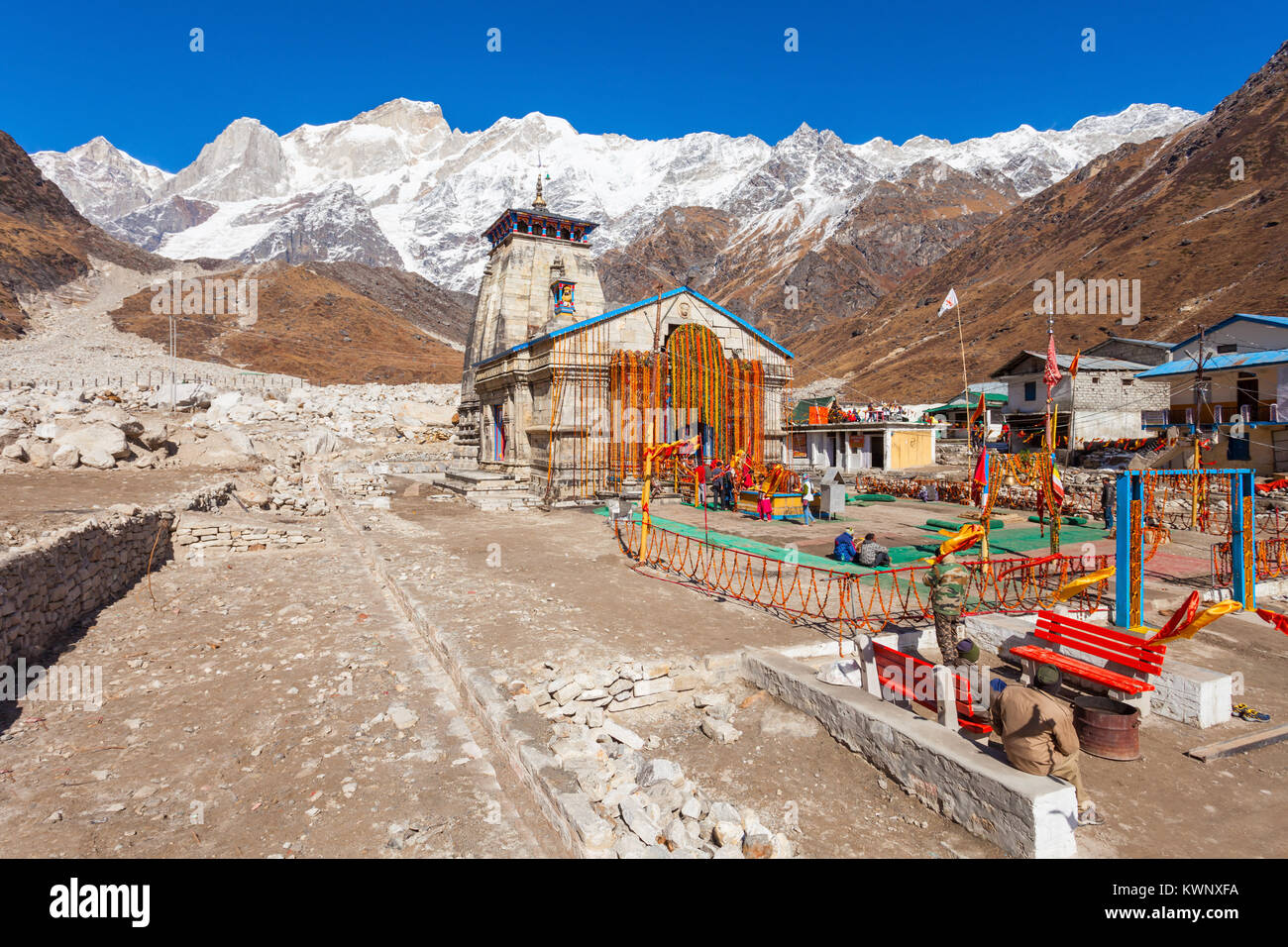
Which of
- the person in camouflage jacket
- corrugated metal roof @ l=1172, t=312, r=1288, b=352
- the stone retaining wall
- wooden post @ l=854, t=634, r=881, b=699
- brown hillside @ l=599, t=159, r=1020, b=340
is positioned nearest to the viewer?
wooden post @ l=854, t=634, r=881, b=699

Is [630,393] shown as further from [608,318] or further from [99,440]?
[99,440]

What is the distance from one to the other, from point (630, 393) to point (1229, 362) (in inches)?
1006

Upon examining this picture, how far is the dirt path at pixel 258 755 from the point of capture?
4.55m

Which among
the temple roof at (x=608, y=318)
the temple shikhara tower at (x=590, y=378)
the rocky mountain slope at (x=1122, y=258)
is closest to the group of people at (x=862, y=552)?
the temple shikhara tower at (x=590, y=378)

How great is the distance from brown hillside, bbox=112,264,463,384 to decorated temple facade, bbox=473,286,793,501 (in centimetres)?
5176

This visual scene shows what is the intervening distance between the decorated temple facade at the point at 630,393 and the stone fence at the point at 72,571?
40.9 ft

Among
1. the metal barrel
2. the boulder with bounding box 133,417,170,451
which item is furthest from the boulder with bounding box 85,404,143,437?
the metal barrel

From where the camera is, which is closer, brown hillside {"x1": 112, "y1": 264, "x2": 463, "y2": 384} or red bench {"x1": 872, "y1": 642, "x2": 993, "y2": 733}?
red bench {"x1": 872, "y1": 642, "x2": 993, "y2": 733}

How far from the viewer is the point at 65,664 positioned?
7.77m

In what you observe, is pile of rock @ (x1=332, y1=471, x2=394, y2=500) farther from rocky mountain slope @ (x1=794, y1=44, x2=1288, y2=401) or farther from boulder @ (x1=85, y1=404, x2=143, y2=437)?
rocky mountain slope @ (x1=794, y1=44, x2=1288, y2=401)

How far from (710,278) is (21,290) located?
138m

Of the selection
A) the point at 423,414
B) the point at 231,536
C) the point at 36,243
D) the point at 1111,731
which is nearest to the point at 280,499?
the point at 231,536

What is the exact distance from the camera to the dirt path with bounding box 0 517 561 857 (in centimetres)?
455
